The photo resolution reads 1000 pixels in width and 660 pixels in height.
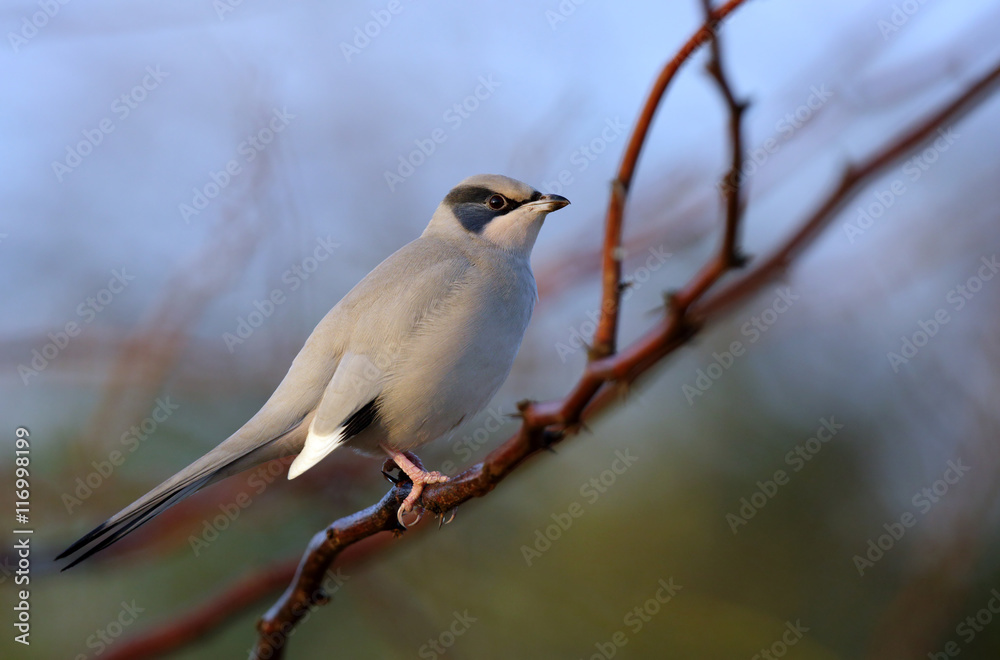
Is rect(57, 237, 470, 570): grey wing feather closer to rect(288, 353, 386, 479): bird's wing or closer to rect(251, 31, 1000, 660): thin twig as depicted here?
rect(288, 353, 386, 479): bird's wing

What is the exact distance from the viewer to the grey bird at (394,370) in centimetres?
338

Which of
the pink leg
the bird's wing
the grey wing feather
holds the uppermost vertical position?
the grey wing feather

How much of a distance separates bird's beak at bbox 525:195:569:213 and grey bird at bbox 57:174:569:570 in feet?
1.59

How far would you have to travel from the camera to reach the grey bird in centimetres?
338

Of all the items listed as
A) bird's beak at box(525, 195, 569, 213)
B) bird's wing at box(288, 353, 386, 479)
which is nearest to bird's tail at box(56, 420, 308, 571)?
bird's wing at box(288, 353, 386, 479)

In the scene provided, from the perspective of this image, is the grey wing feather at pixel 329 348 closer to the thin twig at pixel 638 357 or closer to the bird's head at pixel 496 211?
the bird's head at pixel 496 211

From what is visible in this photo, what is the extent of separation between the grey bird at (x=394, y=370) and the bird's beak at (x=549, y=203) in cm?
49

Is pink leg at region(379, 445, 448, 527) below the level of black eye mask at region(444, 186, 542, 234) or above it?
below

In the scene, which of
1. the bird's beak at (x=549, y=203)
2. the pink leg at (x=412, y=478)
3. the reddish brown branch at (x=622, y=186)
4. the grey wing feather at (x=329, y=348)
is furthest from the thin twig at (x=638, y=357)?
the bird's beak at (x=549, y=203)

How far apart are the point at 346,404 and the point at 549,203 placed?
1.49 meters

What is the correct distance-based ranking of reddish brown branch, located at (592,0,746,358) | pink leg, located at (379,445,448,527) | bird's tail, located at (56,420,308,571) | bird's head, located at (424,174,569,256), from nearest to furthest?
1. reddish brown branch, located at (592,0,746,358)
2. bird's tail, located at (56,420,308,571)
3. pink leg, located at (379,445,448,527)
4. bird's head, located at (424,174,569,256)

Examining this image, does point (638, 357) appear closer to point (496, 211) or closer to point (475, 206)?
point (496, 211)

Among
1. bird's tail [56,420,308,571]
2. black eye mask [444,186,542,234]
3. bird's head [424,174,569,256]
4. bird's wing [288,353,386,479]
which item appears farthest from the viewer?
black eye mask [444,186,542,234]

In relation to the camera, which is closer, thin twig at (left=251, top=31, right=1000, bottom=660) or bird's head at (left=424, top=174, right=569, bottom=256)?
thin twig at (left=251, top=31, right=1000, bottom=660)
